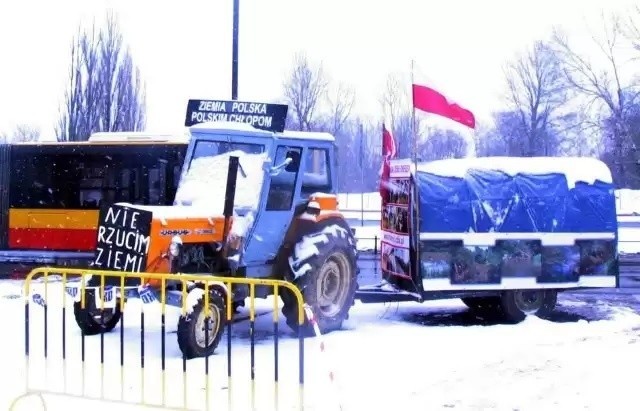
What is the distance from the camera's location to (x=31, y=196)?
1938 centimetres

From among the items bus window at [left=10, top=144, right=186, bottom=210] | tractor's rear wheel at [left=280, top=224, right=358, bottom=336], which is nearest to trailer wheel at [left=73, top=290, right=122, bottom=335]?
tractor's rear wheel at [left=280, top=224, right=358, bottom=336]

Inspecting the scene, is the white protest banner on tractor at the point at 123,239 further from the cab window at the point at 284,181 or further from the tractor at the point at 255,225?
the cab window at the point at 284,181

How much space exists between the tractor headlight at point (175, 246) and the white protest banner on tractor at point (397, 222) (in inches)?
162

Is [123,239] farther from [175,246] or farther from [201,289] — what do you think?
[201,289]

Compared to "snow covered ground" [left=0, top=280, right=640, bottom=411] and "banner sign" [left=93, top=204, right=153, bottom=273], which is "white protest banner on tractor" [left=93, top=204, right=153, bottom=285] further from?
"snow covered ground" [left=0, top=280, right=640, bottom=411]

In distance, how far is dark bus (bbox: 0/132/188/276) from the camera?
18.8 meters

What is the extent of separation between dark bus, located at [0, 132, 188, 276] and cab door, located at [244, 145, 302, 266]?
815 cm

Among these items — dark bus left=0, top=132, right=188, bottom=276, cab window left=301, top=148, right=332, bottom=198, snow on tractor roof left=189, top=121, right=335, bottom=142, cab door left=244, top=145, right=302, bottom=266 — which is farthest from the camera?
dark bus left=0, top=132, right=188, bottom=276

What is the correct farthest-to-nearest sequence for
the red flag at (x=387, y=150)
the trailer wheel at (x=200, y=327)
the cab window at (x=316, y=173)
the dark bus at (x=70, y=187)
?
1. the dark bus at (x=70, y=187)
2. the red flag at (x=387, y=150)
3. the cab window at (x=316, y=173)
4. the trailer wheel at (x=200, y=327)

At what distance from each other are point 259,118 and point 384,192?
11.2ft

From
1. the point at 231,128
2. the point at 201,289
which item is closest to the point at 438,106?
the point at 231,128

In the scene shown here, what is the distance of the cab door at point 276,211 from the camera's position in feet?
34.1

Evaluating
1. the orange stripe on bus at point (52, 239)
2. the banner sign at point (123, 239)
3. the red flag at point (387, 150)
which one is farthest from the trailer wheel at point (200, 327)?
the orange stripe on bus at point (52, 239)

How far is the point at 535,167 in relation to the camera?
12.8m
